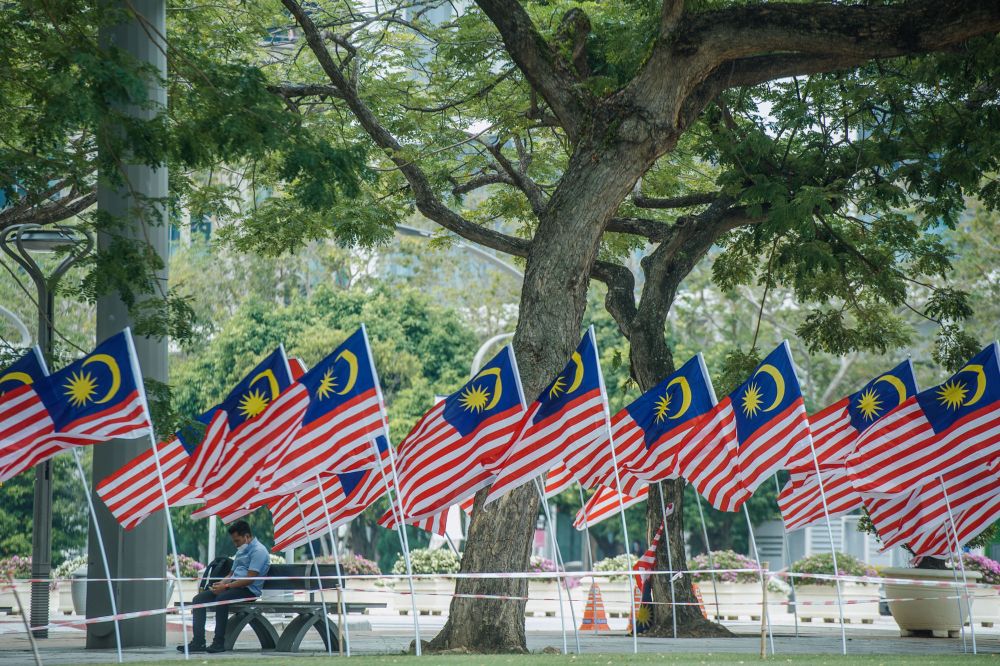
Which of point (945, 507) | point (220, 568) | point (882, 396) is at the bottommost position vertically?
point (220, 568)

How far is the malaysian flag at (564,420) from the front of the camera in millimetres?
13922

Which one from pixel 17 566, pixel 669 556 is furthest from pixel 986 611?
pixel 17 566

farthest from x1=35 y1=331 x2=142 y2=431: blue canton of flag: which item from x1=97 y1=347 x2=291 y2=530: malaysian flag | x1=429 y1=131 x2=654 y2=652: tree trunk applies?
x1=429 y1=131 x2=654 y2=652: tree trunk

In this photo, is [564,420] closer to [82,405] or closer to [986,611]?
[82,405]

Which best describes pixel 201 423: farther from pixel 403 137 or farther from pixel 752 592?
pixel 752 592

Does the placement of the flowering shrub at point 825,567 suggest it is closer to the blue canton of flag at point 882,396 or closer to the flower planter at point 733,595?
the flower planter at point 733,595

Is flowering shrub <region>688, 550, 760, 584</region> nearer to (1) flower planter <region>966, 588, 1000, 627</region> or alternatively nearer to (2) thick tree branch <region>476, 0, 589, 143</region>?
(1) flower planter <region>966, 588, 1000, 627</region>

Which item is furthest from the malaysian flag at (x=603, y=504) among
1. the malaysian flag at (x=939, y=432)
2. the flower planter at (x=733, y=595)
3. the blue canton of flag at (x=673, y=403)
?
the flower planter at (x=733, y=595)

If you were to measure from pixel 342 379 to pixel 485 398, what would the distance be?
163 cm

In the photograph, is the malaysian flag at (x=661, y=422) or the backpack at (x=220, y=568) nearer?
the malaysian flag at (x=661, y=422)

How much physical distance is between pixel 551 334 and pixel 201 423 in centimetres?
441

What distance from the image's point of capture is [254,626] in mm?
16625

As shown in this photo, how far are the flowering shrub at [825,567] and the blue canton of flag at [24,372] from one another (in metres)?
17.4

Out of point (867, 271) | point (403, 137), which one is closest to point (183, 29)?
point (403, 137)
